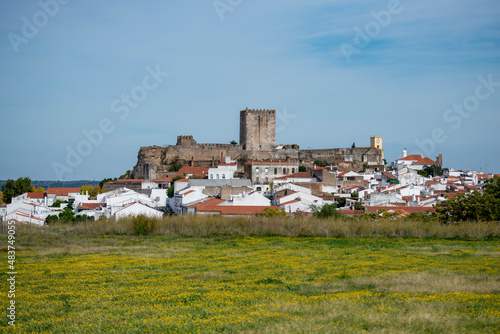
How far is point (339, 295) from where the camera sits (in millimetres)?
11023

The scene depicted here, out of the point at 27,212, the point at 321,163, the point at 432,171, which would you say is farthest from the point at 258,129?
the point at 27,212

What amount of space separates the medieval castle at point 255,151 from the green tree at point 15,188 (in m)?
12.7

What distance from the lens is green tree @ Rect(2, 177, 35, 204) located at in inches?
2366

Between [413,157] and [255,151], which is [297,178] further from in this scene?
[413,157]

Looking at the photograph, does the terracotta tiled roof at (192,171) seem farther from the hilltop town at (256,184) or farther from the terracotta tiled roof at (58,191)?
the terracotta tiled roof at (58,191)

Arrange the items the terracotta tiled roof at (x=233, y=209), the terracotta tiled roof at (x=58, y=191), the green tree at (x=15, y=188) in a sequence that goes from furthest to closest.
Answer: the green tree at (x=15, y=188) < the terracotta tiled roof at (x=58, y=191) < the terracotta tiled roof at (x=233, y=209)

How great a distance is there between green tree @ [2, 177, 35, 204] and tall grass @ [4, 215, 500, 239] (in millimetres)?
32974

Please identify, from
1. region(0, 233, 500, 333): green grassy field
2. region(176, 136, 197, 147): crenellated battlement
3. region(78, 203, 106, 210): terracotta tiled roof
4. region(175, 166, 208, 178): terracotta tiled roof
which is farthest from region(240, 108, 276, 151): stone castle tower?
region(0, 233, 500, 333): green grassy field

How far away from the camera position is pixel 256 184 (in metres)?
55.2

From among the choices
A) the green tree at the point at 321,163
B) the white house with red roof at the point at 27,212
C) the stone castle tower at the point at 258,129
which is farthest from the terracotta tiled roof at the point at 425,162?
the white house with red roof at the point at 27,212

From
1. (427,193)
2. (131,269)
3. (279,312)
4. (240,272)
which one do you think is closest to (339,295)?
(279,312)

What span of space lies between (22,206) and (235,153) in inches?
1350

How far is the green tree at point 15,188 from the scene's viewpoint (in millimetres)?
60100

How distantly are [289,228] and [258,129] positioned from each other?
48533mm
